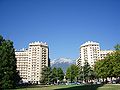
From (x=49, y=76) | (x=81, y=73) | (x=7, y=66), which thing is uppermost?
(x=81, y=73)

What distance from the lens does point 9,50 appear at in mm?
75188

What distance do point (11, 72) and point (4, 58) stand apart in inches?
158

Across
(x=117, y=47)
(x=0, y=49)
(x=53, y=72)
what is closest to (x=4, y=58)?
(x=0, y=49)

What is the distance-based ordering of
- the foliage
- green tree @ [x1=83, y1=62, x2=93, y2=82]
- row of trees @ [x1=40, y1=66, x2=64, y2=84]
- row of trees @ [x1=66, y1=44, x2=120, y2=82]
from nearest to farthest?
the foliage < row of trees @ [x1=66, y1=44, x2=120, y2=82] < green tree @ [x1=83, y1=62, x2=93, y2=82] < row of trees @ [x1=40, y1=66, x2=64, y2=84]

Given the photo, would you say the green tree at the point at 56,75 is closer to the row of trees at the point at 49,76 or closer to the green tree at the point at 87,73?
the row of trees at the point at 49,76

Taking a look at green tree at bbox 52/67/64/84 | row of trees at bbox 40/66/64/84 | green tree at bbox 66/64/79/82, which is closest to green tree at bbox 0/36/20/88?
row of trees at bbox 40/66/64/84

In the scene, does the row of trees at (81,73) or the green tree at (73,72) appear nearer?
the row of trees at (81,73)

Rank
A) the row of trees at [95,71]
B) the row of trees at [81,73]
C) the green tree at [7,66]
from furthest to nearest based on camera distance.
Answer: the row of trees at [81,73] → the row of trees at [95,71] → the green tree at [7,66]

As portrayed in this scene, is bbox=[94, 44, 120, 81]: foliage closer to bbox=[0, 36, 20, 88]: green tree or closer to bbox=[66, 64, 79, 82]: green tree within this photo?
bbox=[0, 36, 20, 88]: green tree

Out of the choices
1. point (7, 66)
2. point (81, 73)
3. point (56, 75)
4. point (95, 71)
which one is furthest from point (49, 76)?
point (7, 66)

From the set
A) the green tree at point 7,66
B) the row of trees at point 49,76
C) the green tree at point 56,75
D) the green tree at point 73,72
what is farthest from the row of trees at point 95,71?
the green tree at point 7,66

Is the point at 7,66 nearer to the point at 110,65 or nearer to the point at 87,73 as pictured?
the point at 110,65

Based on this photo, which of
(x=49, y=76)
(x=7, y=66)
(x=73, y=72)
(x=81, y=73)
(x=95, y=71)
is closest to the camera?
(x=7, y=66)

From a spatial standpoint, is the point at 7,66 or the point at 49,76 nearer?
the point at 7,66
